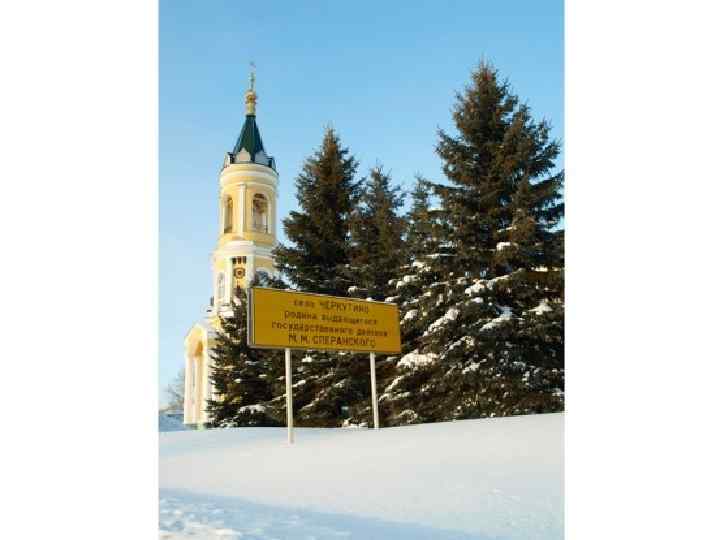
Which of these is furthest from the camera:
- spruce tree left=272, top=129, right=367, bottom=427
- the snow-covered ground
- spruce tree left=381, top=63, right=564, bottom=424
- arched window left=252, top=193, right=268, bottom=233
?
Answer: arched window left=252, top=193, right=268, bottom=233

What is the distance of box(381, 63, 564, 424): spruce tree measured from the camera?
27.5ft

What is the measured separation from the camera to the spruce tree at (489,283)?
8375 millimetres

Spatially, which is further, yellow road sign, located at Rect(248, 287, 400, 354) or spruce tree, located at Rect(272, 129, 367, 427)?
spruce tree, located at Rect(272, 129, 367, 427)

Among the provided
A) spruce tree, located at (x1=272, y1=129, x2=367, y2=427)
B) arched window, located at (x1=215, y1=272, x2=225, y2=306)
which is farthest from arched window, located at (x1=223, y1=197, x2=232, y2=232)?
spruce tree, located at (x1=272, y1=129, x2=367, y2=427)

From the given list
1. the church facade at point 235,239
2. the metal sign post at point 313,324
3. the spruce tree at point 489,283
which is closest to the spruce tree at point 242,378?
the spruce tree at point 489,283

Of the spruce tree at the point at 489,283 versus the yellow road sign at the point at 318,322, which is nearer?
the yellow road sign at the point at 318,322

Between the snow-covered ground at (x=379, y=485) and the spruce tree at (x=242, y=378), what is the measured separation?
6.15 metres

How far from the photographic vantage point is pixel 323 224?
495 inches

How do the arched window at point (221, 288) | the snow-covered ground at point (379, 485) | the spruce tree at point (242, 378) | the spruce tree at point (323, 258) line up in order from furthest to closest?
the arched window at point (221, 288) → the spruce tree at point (242, 378) → the spruce tree at point (323, 258) → the snow-covered ground at point (379, 485)

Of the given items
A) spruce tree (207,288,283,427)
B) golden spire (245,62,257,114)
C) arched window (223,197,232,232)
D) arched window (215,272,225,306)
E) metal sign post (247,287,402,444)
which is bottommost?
spruce tree (207,288,283,427)

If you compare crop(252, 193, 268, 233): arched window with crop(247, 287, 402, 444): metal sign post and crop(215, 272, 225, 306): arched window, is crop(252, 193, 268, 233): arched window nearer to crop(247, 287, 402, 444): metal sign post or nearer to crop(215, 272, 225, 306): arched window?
crop(215, 272, 225, 306): arched window

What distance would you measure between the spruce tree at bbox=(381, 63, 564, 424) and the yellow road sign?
1.84 m

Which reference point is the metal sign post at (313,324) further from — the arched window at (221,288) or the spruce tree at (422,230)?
the arched window at (221,288)
